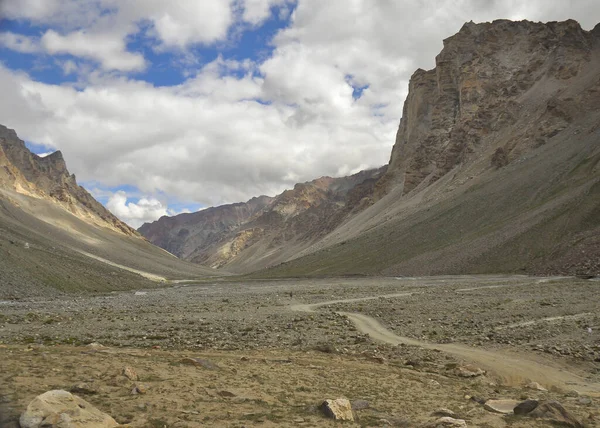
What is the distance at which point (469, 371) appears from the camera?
1443 centimetres

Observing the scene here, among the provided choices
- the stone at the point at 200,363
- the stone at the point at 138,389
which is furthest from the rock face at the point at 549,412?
the stone at the point at 138,389

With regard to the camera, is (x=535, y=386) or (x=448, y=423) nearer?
(x=448, y=423)

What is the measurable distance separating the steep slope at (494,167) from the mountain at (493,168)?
31 cm

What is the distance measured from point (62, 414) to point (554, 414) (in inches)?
346

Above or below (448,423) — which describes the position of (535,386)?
below

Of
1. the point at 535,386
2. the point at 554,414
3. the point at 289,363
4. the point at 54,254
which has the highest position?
the point at 554,414

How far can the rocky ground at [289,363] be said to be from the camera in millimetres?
9312

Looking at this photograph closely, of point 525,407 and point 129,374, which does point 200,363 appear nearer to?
point 129,374

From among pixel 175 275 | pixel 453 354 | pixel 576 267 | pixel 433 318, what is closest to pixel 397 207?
pixel 175 275

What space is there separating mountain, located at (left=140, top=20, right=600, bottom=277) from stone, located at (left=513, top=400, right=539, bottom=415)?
164ft

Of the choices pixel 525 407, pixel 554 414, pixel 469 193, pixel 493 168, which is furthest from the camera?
pixel 493 168

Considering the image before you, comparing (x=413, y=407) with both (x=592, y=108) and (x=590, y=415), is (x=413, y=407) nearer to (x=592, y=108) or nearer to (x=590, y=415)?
(x=590, y=415)

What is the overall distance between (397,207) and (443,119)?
4846cm

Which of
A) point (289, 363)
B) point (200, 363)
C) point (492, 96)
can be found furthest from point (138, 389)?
point (492, 96)
